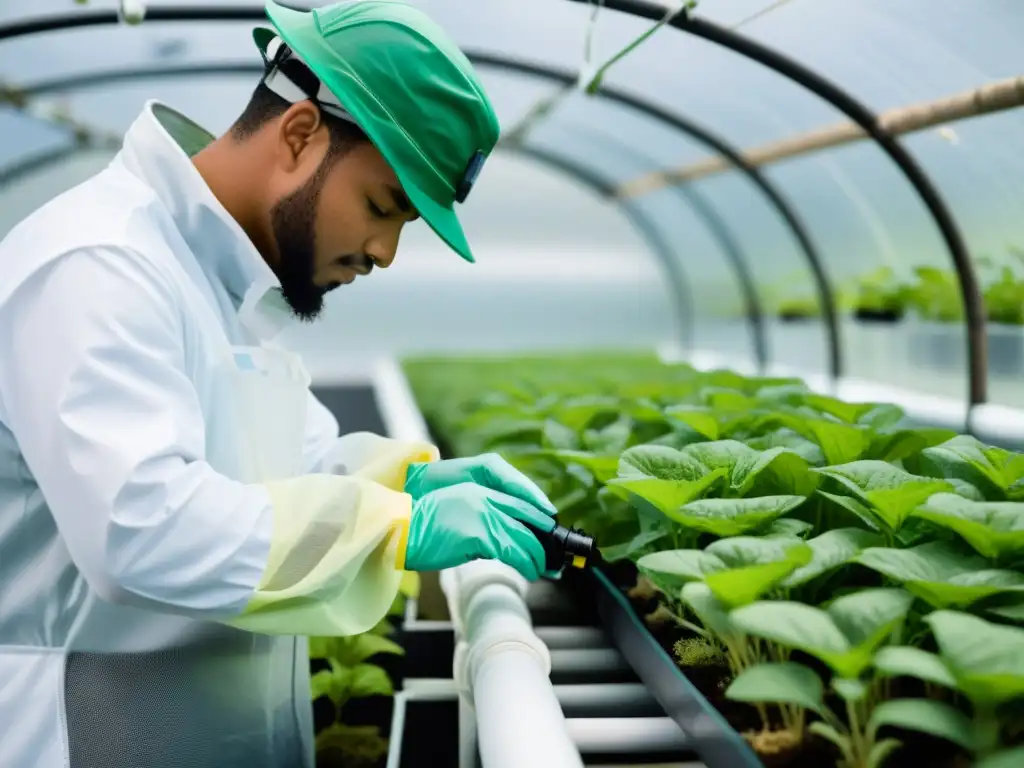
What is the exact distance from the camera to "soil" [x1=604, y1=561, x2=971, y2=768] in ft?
3.24

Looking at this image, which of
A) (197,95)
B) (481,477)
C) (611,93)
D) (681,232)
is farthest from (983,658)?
(681,232)

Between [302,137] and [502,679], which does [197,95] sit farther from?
[502,679]

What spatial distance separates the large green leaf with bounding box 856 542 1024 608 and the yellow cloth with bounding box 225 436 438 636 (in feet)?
1.91

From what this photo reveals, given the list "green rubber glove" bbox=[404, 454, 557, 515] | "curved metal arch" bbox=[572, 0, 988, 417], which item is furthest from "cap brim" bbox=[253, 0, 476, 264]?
"curved metal arch" bbox=[572, 0, 988, 417]

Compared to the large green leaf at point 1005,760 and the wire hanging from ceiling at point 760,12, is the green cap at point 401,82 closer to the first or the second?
the large green leaf at point 1005,760

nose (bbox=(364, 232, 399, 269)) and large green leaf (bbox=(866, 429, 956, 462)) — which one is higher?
nose (bbox=(364, 232, 399, 269))

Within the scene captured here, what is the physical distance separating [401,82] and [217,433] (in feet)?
1.88

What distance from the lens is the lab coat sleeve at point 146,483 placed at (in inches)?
43.9

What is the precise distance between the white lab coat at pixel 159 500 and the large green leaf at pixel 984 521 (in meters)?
0.65

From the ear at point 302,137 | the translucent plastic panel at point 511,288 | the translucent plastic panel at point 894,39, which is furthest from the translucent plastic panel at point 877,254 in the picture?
the ear at point 302,137

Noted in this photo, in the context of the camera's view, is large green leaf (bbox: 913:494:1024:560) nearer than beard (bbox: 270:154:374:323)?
Yes

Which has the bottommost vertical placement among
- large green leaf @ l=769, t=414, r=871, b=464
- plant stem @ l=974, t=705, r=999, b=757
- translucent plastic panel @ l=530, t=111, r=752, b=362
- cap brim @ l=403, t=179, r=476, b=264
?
plant stem @ l=974, t=705, r=999, b=757

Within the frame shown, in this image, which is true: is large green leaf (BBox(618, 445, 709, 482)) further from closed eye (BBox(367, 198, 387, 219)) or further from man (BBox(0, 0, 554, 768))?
closed eye (BBox(367, 198, 387, 219))

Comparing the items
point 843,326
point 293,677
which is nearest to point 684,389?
point 293,677
